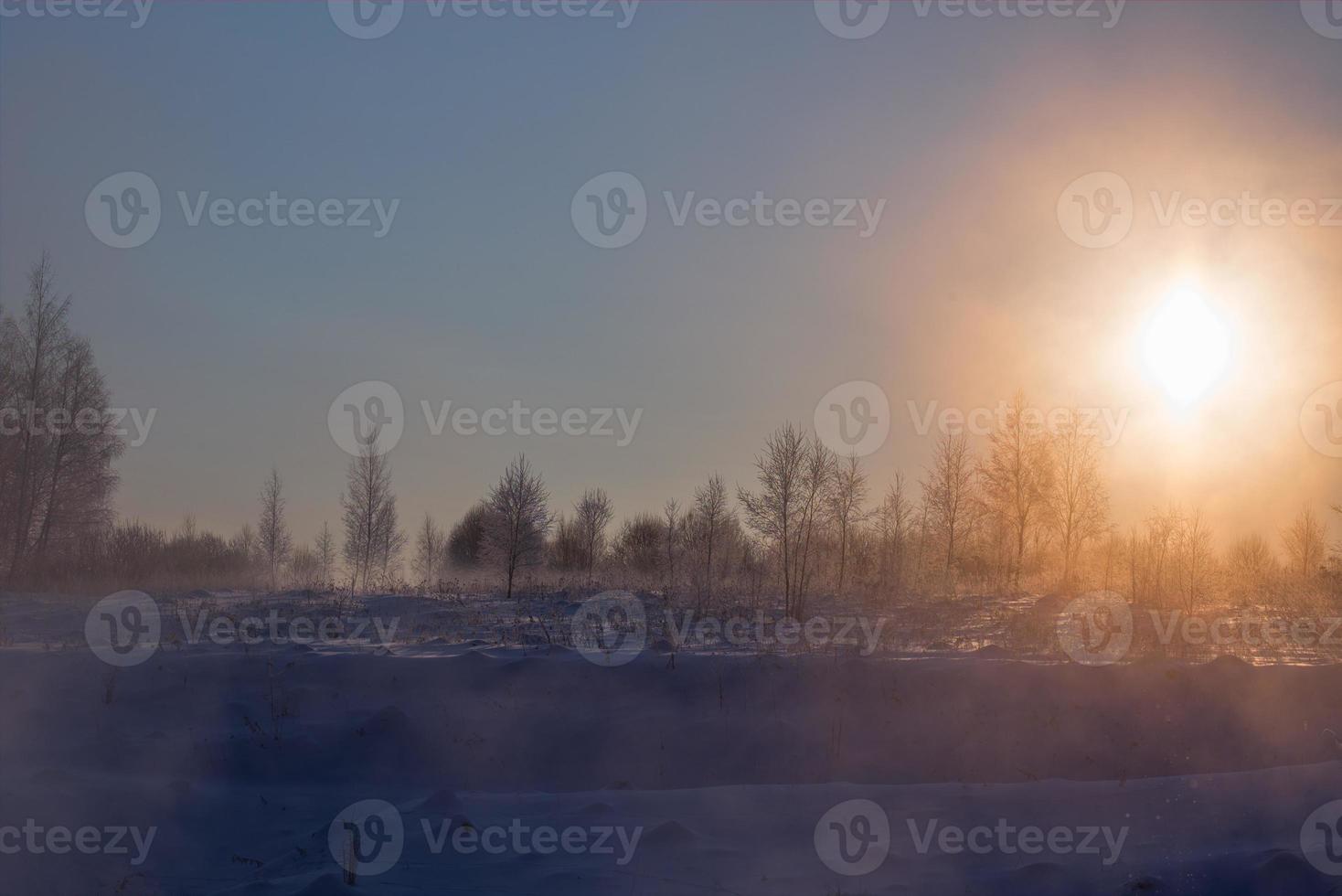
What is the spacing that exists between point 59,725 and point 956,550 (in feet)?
126

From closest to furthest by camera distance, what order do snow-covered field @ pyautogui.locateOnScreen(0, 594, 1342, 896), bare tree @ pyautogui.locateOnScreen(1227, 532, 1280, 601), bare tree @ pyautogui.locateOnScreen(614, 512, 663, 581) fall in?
1. snow-covered field @ pyautogui.locateOnScreen(0, 594, 1342, 896)
2. bare tree @ pyautogui.locateOnScreen(1227, 532, 1280, 601)
3. bare tree @ pyautogui.locateOnScreen(614, 512, 663, 581)

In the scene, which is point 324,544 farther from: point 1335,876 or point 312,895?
point 1335,876

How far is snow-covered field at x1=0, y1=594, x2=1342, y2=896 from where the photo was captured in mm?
7953

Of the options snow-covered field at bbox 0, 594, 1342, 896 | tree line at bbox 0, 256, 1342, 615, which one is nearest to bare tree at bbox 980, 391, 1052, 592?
tree line at bbox 0, 256, 1342, 615

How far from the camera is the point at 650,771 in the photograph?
10656mm

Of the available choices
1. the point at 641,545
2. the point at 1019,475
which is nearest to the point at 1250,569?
the point at 1019,475

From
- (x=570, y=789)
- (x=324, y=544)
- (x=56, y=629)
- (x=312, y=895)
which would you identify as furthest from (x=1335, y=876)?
(x=324, y=544)

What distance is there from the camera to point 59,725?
1105cm

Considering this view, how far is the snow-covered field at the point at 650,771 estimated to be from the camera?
7.95 m

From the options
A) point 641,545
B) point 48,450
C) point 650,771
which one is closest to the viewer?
point 650,771

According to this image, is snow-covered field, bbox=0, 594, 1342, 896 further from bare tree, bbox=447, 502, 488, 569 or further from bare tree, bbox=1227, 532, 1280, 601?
bare tree, bbox=447, 502, 488, 569

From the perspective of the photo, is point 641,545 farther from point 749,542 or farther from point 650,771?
point 650,771

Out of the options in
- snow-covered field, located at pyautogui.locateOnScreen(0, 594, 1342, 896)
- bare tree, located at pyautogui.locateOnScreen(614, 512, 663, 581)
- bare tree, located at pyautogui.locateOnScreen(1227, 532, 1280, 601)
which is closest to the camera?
snow-covered field, located at pyautogui.locateOnScreen(0, 594, 1342, 896)

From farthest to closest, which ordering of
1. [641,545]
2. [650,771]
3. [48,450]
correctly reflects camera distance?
[641,545], [48,450], [650,771]
